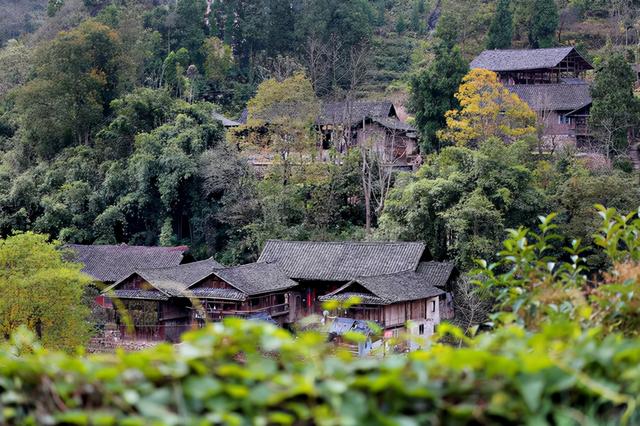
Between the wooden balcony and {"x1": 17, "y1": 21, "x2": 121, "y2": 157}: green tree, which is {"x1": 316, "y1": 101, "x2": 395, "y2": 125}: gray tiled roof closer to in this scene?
{"x1": 17, "y1": 21, "x2": 121, "y2": 157}: green tree

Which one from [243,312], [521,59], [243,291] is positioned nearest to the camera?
[243,291]

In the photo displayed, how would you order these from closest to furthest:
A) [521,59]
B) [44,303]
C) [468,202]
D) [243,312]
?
[44,303] < [243,312] < [468,202] < [521,59]

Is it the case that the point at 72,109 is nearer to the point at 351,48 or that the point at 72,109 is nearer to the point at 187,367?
the point at 351,48

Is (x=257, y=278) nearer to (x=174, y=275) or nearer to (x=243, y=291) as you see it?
(x=243, y=291)

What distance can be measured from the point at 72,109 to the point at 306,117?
10150mm

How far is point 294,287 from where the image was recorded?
2447cm

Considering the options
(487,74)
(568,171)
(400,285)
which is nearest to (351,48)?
(487,74)

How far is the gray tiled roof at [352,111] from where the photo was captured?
31.8 m

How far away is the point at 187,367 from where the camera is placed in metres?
2.57

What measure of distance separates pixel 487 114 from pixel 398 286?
310 inches

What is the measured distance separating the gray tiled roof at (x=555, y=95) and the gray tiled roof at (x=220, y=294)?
1396 centimetres

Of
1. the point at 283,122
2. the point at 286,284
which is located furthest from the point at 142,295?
the point at 283,122

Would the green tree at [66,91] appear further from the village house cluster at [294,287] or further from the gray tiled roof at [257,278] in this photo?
the gray tiled roof at [257,278]

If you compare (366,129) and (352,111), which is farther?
(352,111)
